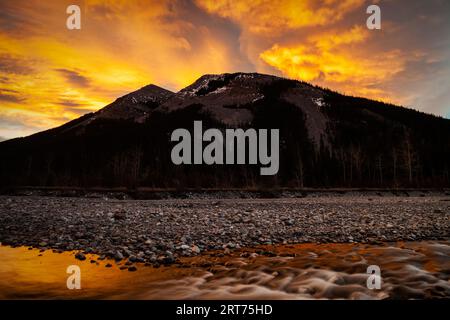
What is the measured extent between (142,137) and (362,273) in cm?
13294

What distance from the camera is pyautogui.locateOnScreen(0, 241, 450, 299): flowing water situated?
221 inches

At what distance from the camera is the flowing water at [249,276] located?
560 centimetres

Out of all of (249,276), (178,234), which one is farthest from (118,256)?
(249,276)

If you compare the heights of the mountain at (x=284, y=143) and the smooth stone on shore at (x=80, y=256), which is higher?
the mountain at (x=284, y=143)

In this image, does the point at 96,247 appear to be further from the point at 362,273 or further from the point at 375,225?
the point at 375,225

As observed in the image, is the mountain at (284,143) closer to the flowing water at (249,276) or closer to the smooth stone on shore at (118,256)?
the smooth stone on shore at (118,256)

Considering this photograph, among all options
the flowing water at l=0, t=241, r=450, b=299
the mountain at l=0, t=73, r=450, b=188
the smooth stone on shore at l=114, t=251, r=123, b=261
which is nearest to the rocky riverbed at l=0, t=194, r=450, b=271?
the smooth stone on shore at l=114, t=251, r=123, b=261

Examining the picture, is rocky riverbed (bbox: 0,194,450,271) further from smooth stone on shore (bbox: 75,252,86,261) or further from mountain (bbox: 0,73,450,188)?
mountain (bbox: 0,73,450,188)

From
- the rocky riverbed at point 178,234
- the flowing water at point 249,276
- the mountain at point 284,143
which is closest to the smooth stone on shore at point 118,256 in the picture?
the rocky riverbed at point 178,234

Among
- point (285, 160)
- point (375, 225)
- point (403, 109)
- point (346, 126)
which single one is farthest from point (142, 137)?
point (403, 109)

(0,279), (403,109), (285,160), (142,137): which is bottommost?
(0,279)

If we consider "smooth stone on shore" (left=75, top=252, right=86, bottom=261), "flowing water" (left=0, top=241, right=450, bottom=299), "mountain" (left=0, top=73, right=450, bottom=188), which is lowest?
"flowing water" (left=0, top=241, right=450, bottom=299)

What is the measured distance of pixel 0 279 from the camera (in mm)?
6664
